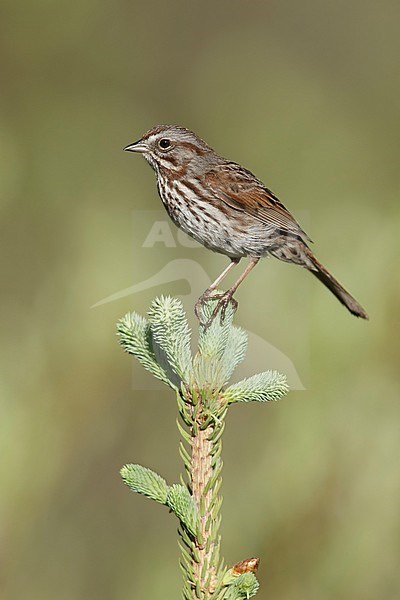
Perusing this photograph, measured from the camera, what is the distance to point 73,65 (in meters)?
3.44

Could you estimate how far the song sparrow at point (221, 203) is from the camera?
2236 mm

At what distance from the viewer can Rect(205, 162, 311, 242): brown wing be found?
7.58ft

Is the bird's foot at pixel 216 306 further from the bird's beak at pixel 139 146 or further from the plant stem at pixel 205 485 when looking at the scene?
the bird's beak at pixel 139 146

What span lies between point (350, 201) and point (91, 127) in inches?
37.8

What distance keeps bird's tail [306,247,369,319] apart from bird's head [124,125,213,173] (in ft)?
1.29

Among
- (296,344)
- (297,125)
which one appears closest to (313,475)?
(296,344)

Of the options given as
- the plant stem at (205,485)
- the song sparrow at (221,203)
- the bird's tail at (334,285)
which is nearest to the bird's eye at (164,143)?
the song sparrow at (221,203)

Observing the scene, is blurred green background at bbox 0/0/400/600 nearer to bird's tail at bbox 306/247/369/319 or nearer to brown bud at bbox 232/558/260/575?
bird's tail at bbox 306/247/369/319

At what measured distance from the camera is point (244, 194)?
2316mm

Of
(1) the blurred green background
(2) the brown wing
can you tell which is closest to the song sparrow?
(2) the brown wing

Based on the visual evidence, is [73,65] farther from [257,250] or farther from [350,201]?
[257,250]

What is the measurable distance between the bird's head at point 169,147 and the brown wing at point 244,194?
0.23ft

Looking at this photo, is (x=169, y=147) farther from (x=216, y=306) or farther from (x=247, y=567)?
(x=247, y=567)

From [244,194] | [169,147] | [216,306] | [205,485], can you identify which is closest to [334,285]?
[244,194]
